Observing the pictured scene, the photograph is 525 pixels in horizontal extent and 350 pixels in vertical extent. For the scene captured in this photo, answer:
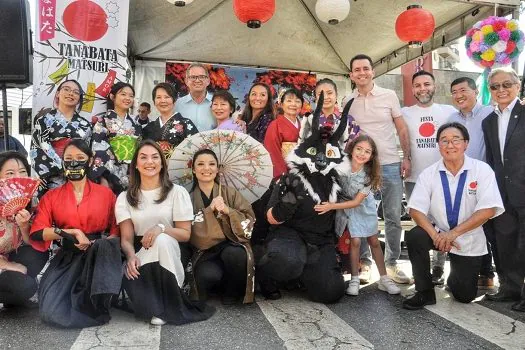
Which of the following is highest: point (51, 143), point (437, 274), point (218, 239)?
point (51, 143)

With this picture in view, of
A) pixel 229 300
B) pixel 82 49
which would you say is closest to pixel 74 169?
pixel 229 300

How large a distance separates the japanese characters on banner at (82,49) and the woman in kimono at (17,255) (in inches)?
51.9

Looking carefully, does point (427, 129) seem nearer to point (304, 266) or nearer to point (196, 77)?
point (304, 266)

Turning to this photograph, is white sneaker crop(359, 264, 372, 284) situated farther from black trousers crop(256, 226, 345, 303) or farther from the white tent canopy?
the white tent canopy

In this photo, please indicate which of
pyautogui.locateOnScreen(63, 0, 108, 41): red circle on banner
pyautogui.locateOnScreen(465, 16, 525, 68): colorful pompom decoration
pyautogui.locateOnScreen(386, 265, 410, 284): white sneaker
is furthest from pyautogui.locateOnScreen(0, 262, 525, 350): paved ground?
pyautogui.locateOnScreen(63, 0, 108, 41): red circle on banner

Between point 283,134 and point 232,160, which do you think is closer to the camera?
point 232,160

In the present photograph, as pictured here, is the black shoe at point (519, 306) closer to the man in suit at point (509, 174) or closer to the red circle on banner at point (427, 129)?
the man in suit at point (509, 174)

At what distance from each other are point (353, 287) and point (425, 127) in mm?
1752

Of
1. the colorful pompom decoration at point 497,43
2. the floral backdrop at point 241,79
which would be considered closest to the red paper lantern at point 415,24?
the colorful pompom decoration at point 497,43

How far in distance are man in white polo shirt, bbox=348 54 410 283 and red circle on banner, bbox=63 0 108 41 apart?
270 cm

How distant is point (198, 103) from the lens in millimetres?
4617

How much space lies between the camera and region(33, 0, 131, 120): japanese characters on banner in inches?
181

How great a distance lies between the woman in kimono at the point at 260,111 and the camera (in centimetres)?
421

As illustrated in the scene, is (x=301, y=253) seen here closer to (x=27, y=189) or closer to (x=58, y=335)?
(x=58, y=335)
